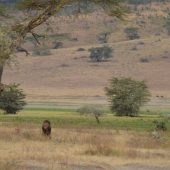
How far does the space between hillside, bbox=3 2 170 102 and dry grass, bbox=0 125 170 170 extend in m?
68.5

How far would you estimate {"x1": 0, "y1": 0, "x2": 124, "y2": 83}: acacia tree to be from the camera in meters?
20.9

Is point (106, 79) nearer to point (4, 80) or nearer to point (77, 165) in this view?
point (4, 80)

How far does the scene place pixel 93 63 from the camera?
134625 mm

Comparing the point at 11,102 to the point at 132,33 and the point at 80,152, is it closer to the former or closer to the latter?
the point at 80,152

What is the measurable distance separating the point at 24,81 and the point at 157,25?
50429mm

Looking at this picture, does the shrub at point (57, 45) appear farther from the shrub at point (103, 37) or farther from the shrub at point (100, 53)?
the shrub at point (100, 53)

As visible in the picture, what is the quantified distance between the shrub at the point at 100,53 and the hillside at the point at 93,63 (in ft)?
4.78

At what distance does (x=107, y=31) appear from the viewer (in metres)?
160

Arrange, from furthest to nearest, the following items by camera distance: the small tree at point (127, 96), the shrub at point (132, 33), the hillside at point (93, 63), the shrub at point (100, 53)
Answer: the shrub at point (132, 33) < the shrub at point (100, 53) < the hillside at point (93, 63) < the small tree at point (127, 96)

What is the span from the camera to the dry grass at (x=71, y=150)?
2294 centimetres

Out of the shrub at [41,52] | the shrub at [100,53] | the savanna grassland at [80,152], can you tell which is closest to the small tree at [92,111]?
the savanna grassland at [80,152]

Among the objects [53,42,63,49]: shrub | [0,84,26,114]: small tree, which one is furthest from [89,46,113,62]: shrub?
[0,84,26,114]: small tree

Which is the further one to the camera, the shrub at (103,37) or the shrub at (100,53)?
the shrub at (103,37)

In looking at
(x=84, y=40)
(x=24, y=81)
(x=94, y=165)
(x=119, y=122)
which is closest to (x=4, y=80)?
(x=24, y=81)
